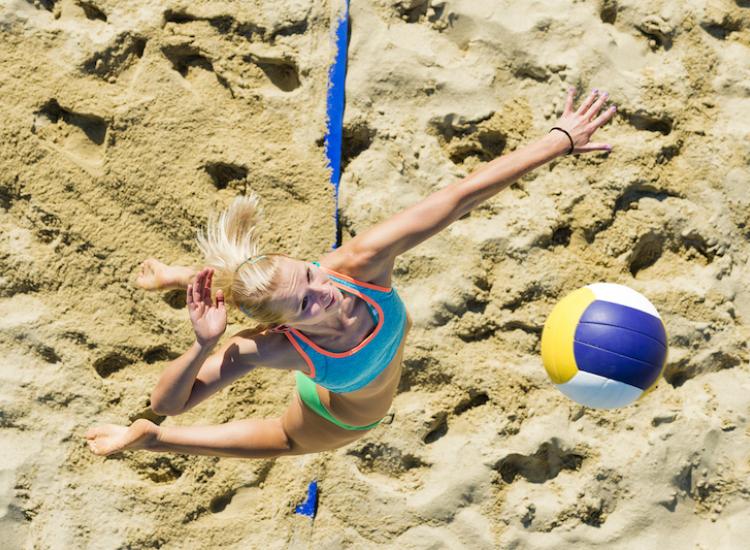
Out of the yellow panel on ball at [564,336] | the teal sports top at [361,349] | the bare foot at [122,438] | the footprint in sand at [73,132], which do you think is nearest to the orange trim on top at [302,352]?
the teal sports top at [361,349]

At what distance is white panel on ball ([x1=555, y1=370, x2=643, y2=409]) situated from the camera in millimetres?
3502

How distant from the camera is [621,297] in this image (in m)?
3.59

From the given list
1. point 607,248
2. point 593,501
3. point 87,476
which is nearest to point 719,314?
point 607,248

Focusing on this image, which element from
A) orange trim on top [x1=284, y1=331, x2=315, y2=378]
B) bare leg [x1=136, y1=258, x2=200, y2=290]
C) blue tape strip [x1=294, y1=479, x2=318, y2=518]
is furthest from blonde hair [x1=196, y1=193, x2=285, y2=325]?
blue tape strip [x1=294, y1=479, x2=318, y2=518]

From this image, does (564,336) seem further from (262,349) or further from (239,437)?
(239,437)

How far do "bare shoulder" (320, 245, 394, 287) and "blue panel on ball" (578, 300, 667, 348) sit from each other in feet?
2.44

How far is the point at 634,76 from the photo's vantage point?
439 cm

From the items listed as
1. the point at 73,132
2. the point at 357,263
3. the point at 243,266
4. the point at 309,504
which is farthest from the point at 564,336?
A: the point at 73,132

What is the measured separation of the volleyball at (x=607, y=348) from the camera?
3482 millimetres

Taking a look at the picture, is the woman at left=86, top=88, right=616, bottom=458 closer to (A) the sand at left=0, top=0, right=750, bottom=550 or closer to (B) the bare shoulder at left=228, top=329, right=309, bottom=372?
(B) the bare shoulder at left=228, top=329, right=309, bottom=372

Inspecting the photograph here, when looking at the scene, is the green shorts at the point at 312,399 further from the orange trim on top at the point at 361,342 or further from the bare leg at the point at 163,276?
the bare leg at the point at 163,276

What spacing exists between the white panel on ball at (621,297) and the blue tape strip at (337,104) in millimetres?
1237

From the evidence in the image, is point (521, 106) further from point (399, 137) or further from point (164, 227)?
point (164, 227)

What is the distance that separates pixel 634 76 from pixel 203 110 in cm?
186
